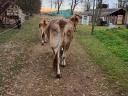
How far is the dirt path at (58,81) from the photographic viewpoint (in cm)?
617

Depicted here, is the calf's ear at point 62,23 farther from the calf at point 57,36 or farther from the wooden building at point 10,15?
the wooden building at point 10,15

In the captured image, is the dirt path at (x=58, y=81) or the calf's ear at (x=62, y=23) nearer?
the dirt path at (x=58, y=81)

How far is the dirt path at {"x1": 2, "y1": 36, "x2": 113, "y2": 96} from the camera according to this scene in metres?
6.17

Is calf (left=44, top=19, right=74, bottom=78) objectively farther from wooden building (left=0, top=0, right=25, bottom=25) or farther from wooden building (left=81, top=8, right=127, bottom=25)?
wooden building (left=81, top=8, right=127, bottom=25)

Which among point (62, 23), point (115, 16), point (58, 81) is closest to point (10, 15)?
point (62, 23)

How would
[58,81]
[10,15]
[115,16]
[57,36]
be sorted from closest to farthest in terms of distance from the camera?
[58,81], [57,36], [10,15], [115,16]

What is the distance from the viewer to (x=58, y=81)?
22.7ft

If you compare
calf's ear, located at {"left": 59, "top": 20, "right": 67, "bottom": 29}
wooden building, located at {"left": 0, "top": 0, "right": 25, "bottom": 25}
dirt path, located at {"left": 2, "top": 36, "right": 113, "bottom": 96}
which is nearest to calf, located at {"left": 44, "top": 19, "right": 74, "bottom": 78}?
calf's ear, located at {"left": 59, "top": 20, "right": 67, "bottom": 29}

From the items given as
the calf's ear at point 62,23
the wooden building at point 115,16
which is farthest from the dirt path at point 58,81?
the wooden building at point 115,16

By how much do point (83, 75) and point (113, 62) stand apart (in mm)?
2200

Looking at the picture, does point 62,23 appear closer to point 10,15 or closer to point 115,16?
point 10,15

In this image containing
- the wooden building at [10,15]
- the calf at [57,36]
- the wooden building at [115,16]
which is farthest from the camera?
the wooden building at [115,16]

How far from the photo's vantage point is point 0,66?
8148mm

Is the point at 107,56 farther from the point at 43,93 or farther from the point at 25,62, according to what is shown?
the point at 43,93
